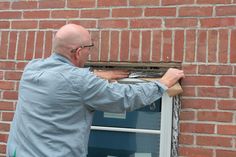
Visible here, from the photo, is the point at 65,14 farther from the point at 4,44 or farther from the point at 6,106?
the point at 6,106

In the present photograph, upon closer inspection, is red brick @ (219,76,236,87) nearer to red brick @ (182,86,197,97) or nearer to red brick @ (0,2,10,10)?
red brick @ (182,86,197,97)

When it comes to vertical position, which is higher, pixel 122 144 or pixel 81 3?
pixel 81 3

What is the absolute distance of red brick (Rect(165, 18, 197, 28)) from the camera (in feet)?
11.1

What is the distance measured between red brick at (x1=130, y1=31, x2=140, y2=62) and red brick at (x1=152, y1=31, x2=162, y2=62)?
0.12m

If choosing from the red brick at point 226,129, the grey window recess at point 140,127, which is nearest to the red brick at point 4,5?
the grey window recess at point 140,127

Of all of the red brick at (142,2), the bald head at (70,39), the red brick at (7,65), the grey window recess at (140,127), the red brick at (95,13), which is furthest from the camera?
the red brick at (7,65)

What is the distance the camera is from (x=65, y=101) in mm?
2879

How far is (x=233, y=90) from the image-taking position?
326cm

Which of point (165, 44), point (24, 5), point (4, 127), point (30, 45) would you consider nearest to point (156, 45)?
point (165, 44)

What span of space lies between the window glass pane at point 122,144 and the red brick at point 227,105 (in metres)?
0.54

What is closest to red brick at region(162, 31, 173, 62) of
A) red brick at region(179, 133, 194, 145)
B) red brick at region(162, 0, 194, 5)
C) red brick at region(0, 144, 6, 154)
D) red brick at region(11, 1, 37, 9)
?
red brick at region(162, 0, 194, 5)

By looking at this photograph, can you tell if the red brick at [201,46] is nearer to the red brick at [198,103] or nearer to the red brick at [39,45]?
the red brick at [198,103]

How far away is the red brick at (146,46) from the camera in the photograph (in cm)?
348

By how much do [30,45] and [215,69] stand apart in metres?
1.51
